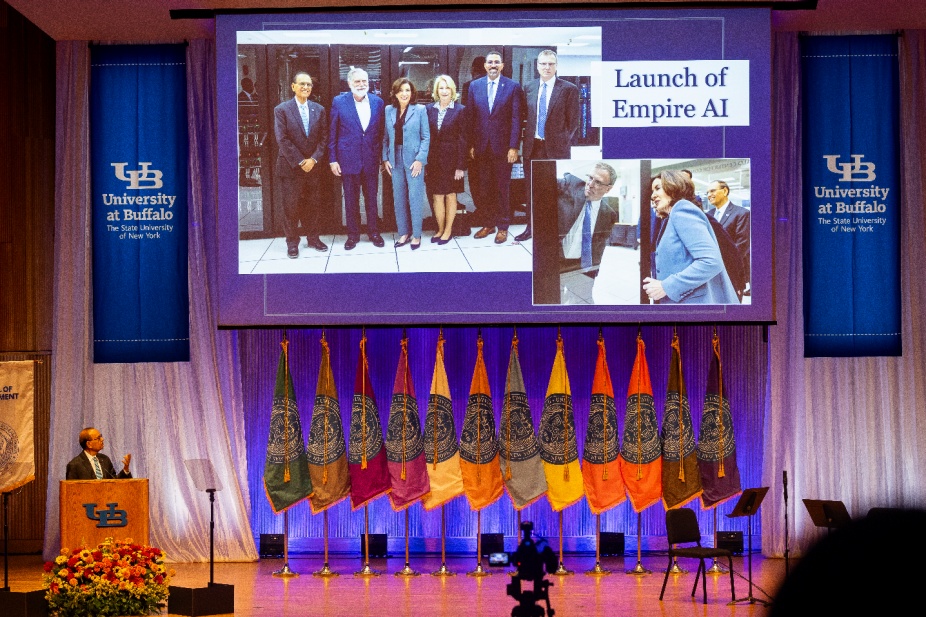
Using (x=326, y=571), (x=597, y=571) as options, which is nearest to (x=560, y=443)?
(x=597, y=571)

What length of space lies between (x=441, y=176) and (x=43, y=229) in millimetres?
3913

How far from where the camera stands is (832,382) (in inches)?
377

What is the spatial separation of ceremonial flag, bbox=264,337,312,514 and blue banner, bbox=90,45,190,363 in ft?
3.82

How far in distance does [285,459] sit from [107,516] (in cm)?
188

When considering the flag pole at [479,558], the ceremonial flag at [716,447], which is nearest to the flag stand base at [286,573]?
the flag pole at [479,558]

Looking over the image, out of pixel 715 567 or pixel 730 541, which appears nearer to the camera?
pixel 715 567

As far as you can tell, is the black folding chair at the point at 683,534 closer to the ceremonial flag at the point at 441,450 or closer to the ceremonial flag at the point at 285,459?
the ceremonial flag at the point at 441,450

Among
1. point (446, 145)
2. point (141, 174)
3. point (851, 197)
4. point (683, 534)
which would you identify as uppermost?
point (446, 145)

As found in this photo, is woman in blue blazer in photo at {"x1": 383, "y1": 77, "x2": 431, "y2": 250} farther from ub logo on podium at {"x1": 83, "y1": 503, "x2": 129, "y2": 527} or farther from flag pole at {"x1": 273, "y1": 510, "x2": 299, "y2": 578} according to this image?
ub logo on podium at {"x1": 83, "y1": 503, "x2": 129, "y2": 527}

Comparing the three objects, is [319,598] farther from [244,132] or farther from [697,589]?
[244,132]

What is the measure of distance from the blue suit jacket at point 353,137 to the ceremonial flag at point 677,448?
2959 mm

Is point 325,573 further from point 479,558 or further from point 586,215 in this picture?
point 586,215

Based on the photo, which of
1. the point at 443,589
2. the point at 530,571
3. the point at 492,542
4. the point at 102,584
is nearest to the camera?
the point at 530,571

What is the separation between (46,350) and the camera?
10133mm
